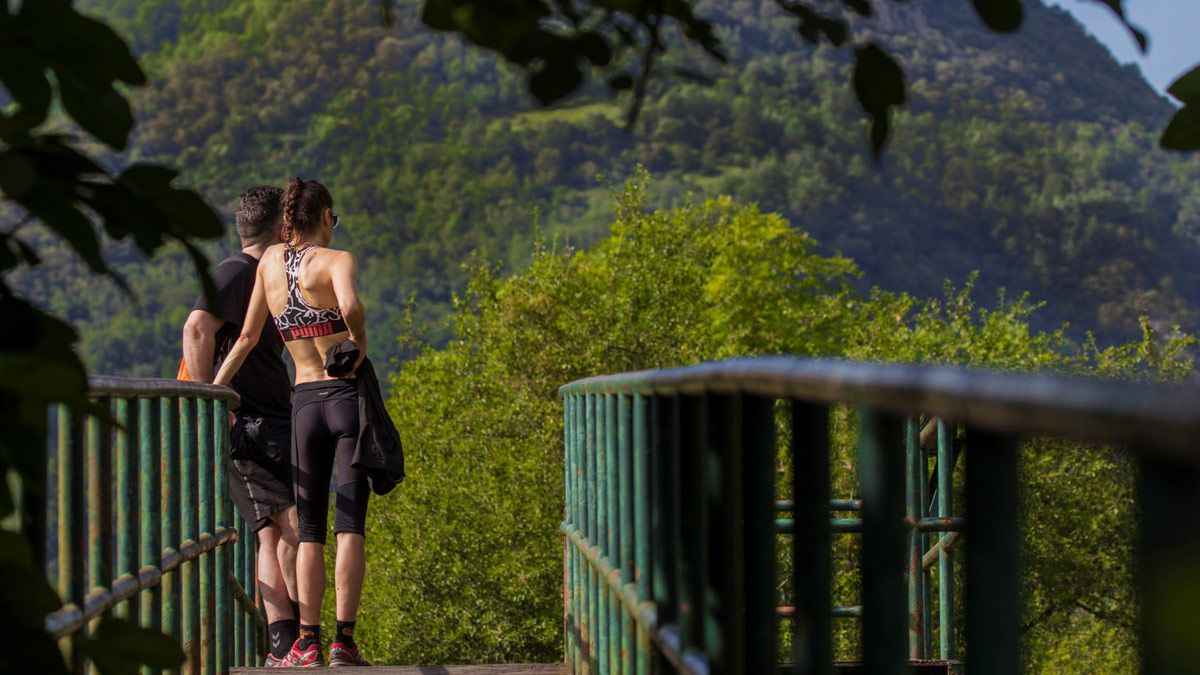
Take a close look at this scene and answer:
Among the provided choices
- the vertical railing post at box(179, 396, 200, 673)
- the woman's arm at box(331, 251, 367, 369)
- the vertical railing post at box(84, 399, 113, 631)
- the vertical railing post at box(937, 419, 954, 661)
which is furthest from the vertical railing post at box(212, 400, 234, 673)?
the vertical railing post at box(937, 419, 954, 661)

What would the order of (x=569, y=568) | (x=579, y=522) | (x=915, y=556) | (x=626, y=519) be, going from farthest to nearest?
1. (x=915, y=556)
2. (x=569, y=568)
3. (x=579, y=522)
4. (x=626, y=519)

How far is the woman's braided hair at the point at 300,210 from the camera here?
591 centimetres

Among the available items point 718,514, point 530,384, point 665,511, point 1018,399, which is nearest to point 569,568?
point 665,511

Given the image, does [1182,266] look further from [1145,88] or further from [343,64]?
[343,64]

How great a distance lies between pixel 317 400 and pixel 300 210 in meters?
0.65

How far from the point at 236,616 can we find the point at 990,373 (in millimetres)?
5146

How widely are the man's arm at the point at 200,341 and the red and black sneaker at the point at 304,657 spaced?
3.25 ft

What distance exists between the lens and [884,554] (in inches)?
55.9

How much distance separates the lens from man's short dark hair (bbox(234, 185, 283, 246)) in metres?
6.25

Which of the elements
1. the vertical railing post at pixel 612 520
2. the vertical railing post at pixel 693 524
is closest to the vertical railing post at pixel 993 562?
the vertical railing post at pixel 693 524

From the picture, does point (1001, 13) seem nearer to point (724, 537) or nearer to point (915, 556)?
point (724, 537)

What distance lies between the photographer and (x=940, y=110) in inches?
4609

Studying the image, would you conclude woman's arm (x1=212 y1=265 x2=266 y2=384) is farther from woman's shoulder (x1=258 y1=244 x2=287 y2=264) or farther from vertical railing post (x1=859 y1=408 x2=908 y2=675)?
vertical railing post (x1=859 y1=408 x2=908 y2=675)

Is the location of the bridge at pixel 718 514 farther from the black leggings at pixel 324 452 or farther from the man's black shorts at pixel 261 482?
the black leggings at pixel 324 452
